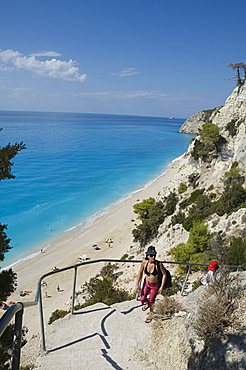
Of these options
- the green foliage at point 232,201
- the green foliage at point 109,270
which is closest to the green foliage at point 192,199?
the green foliage at point 232,201

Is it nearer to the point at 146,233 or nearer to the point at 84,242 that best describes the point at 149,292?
the point at 146,233

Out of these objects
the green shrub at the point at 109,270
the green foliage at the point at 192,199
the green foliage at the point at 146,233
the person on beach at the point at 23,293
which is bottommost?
the person on beach at the point at 23,293

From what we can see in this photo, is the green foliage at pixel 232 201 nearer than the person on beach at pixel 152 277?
No

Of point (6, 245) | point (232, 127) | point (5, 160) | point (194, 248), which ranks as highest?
point (232, 127)

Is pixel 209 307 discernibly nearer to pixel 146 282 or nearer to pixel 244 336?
pixel 244 336

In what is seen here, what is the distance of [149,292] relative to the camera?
648 centimetres

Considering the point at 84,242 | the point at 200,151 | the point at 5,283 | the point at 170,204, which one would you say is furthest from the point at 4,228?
the point at 84,242

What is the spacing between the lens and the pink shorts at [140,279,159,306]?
6332 millimetres

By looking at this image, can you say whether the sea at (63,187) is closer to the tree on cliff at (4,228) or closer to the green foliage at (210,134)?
the green foliage at (210,134)

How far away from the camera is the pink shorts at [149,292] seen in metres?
6.33

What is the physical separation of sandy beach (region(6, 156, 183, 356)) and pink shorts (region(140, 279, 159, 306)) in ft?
30.5

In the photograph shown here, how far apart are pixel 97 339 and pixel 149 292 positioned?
1495mm

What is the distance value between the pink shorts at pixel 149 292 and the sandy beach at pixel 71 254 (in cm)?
928

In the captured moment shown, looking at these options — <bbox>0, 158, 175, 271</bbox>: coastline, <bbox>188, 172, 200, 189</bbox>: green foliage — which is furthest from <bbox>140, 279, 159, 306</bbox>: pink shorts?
<bbox>188, 172, 200, 189</bbox>: green foliage
